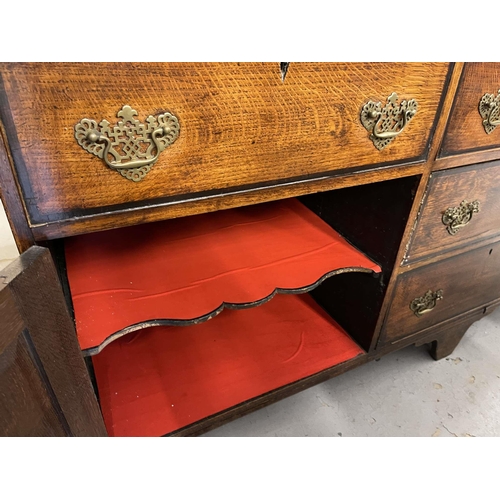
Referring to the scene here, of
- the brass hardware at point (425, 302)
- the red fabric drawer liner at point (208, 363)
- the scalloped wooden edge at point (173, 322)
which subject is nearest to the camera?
the scalloped wooden edge at point (173, 322)

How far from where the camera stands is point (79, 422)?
45 centimetres

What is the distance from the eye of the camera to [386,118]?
21.1 inches

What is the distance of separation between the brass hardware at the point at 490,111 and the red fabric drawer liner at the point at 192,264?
319 mm

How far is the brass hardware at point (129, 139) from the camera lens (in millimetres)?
364

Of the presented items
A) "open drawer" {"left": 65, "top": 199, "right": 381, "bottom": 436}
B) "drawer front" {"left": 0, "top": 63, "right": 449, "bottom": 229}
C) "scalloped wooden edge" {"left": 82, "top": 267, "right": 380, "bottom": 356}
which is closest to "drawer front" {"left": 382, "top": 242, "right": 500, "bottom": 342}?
"open drawer" {"left": 65, "top": 199, "right": 381, "bottom": 436}

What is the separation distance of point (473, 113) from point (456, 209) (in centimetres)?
20

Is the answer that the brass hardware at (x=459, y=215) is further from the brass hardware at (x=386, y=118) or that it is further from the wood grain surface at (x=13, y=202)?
the wood grain surface at (x=13, y=202)

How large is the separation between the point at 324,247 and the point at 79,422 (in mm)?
533

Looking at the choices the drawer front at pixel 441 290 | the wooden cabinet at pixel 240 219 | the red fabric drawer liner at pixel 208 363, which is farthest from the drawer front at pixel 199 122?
the red fabric drawer liner at pixel 208 363

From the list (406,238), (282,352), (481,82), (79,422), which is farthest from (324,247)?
(79,422)

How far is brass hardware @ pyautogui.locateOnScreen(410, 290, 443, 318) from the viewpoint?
0.86 meters

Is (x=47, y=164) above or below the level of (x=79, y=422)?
above

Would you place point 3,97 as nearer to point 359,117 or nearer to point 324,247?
point 359,117

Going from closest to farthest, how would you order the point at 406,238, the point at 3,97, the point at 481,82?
the point at 3,97 → the point at 481,82 → the point at 406,238
